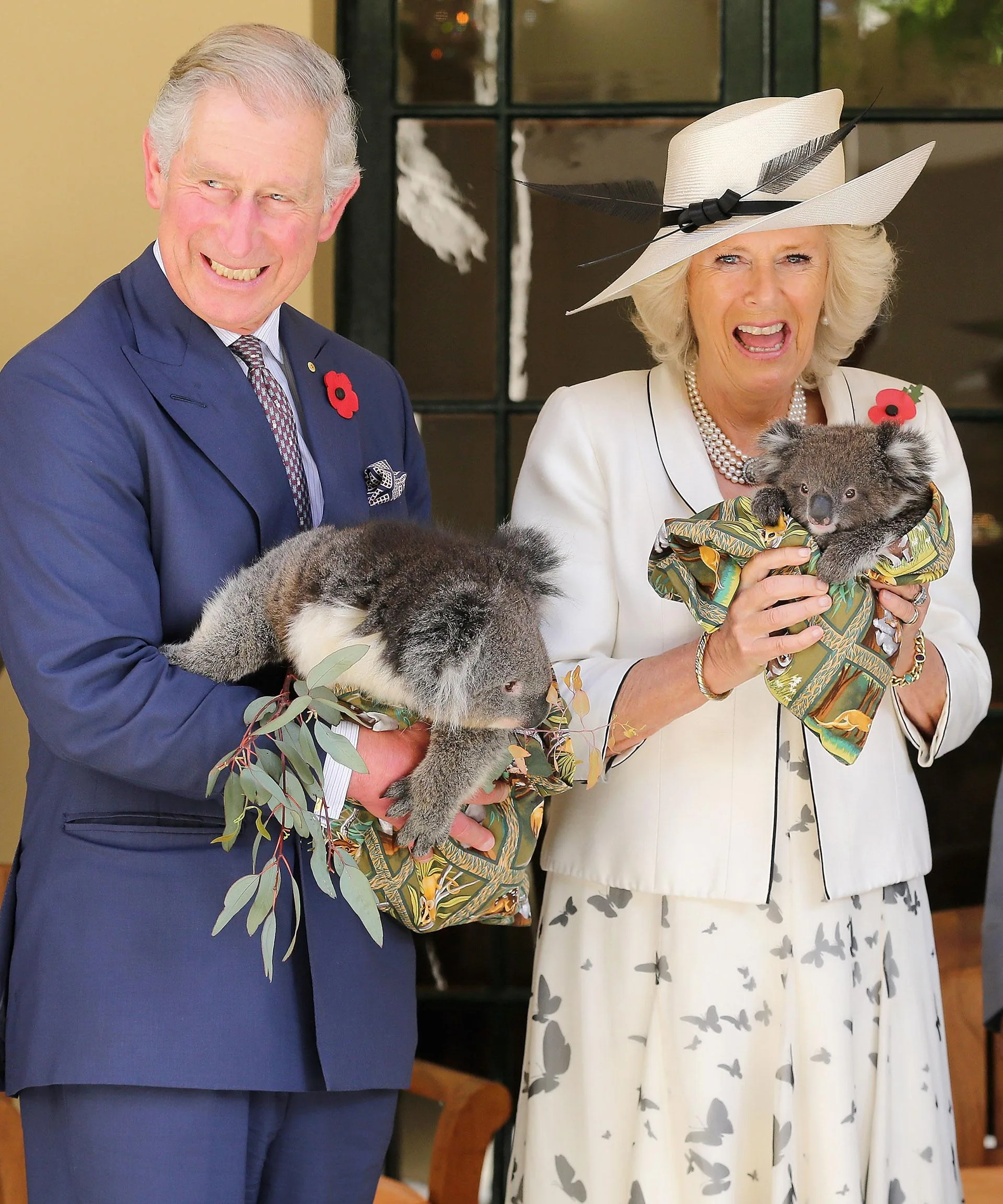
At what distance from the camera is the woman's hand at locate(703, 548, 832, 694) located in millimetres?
1642

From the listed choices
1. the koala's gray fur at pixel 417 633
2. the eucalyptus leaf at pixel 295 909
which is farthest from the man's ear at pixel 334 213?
the eucalyptus leaf at pixel 295 909

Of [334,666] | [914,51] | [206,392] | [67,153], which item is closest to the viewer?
[334,666]

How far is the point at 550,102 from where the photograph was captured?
3084 mm

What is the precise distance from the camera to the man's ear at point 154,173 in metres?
1.68

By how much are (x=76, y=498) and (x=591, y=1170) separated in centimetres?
123

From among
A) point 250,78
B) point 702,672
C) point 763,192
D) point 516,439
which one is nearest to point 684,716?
point 702,672

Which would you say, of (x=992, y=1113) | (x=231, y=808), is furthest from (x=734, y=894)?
(x=992, y=1113)

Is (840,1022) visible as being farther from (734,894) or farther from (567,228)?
(567,228)

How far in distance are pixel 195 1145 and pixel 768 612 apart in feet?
3.24

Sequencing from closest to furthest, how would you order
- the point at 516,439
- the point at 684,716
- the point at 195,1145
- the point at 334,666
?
the point at 334,666 < the point at 195,1145 < the point at 684,716 < the point at 516,439

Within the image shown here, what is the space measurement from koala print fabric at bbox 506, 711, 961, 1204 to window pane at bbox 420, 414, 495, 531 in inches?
54.7

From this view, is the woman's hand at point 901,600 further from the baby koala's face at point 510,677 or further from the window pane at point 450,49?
the window pane at point 450,49

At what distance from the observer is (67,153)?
109 inches

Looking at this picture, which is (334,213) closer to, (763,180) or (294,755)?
(763,180)
